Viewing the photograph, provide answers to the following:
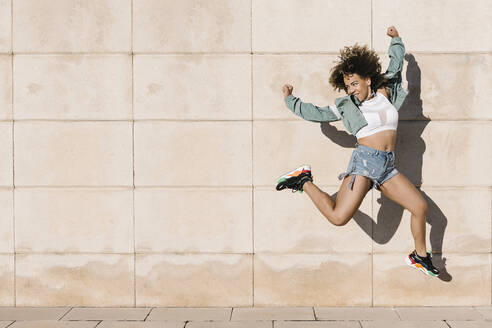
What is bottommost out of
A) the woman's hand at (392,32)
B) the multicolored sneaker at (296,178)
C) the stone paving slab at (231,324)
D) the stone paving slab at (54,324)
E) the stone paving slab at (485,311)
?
the stone paving slab at (54,324)

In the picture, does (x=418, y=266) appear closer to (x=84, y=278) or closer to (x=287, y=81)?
(x=287, y=81)

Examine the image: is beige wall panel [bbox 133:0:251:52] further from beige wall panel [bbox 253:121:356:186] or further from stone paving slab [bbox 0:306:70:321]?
stone paving slab [bbox 0:306:70:321]

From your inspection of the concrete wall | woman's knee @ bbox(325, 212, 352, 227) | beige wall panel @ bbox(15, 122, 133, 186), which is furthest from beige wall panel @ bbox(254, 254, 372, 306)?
beige wall panel @ bbox(15, 122, 133, 186)

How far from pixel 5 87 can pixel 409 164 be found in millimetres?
4729

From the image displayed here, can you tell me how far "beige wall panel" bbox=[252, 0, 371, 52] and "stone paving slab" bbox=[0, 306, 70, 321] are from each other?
12.2 feet

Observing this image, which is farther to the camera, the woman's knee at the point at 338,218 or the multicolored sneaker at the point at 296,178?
the multicolored sneaker at the point at 296,178

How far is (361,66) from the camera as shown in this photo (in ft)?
16.9

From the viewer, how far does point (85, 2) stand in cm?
573

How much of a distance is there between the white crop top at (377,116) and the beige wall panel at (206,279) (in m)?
1.99

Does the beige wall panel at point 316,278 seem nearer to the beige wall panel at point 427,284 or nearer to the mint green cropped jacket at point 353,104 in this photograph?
the beige wall panel at point 427,284

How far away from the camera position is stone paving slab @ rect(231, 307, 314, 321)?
17.7 feet

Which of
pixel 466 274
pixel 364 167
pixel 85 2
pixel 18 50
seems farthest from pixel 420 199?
pixel 18 50

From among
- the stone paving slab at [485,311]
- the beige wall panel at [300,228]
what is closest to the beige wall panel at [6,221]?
the beige wall panel at [300,228]

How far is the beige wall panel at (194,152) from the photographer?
5.73 meters
